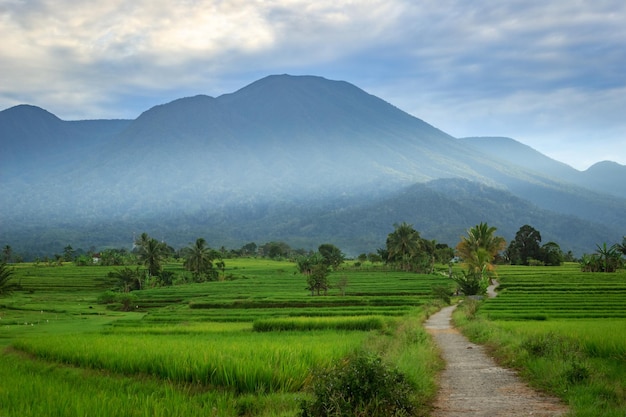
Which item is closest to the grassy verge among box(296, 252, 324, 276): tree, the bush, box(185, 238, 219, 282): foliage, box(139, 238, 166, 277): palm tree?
the bush

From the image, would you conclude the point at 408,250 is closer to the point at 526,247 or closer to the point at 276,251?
the point at 526,247

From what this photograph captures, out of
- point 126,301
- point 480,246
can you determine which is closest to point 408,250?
point 480,246

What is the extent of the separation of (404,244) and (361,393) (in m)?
95.4

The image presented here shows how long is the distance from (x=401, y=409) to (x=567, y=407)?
3758 mm

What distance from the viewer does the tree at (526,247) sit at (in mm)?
124312

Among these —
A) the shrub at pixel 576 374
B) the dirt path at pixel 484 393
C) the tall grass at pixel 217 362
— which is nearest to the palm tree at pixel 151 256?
the tall grass at pixel 217 362

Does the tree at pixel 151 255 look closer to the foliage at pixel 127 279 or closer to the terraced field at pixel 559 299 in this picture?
the foliage at pixel 127 279

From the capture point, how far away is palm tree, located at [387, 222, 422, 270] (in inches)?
4028

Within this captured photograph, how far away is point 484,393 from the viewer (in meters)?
12.1

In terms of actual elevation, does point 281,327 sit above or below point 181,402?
below

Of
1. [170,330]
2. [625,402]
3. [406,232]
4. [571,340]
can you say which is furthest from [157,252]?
[625,402]

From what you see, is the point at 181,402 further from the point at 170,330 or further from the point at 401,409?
the point at 170,330

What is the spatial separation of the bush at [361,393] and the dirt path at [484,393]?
1.31 metres

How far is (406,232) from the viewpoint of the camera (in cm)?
10250
